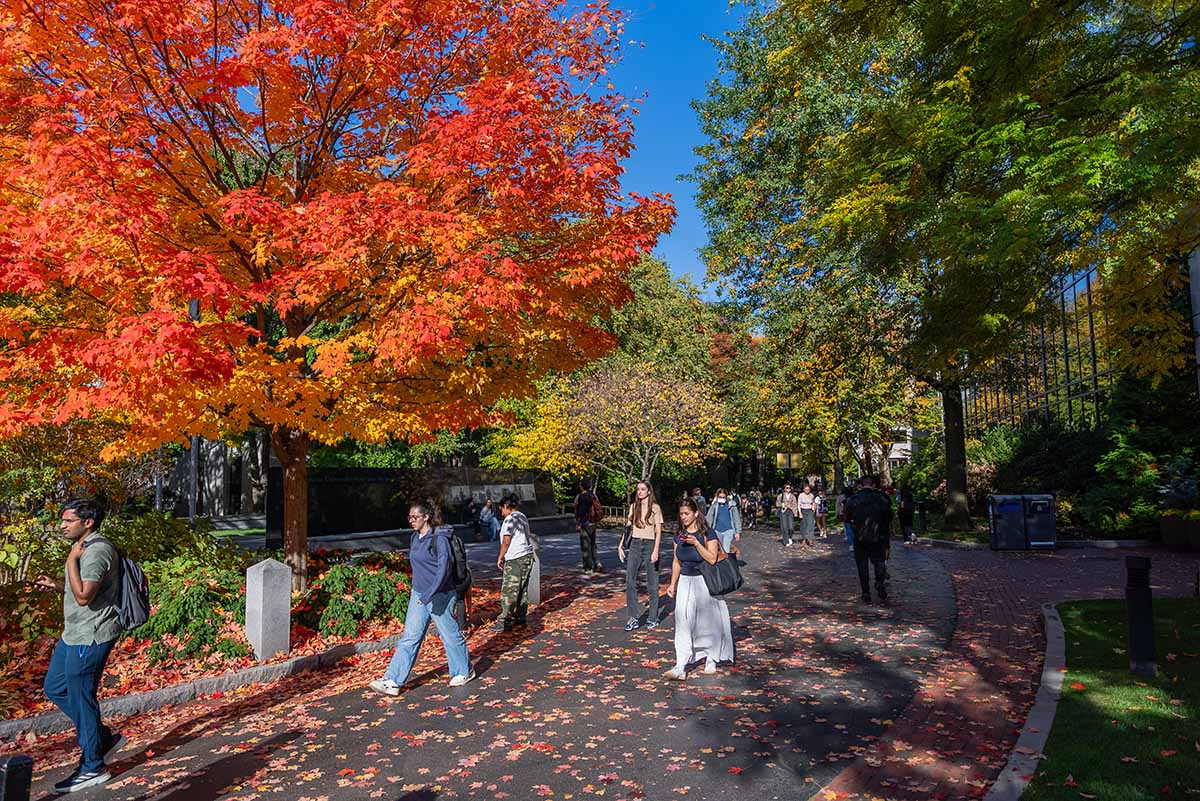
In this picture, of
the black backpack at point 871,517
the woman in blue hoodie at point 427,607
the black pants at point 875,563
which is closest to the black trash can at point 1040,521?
the black pants at point 875,563

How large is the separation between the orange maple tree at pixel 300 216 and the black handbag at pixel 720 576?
331 centimetres

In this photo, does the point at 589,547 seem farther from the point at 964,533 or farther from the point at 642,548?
the point at 964,533

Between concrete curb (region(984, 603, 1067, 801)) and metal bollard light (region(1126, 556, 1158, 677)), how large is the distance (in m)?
0.58

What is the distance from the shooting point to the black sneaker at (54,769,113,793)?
525 centimetres

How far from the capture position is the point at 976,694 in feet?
22.5

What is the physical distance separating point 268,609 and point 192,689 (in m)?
1.15

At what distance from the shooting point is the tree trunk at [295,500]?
417 inches

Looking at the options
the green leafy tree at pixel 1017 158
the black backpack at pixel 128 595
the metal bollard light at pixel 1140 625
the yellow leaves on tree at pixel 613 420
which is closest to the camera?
the black backpack at pixel 128 595

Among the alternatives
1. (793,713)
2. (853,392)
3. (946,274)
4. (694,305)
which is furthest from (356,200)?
(694,305)

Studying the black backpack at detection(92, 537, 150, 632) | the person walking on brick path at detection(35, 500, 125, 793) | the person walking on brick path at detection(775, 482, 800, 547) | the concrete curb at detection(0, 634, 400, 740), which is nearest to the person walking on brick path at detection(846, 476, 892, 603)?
the concrete curb at detection(0, 634, 400, 740)

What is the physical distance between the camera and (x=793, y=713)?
646cm

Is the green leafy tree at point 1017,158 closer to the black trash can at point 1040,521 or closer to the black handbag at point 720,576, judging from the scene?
the black handbag at point 720,576

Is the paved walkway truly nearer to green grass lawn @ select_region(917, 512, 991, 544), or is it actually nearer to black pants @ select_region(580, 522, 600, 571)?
black pants @ select_region(580, 522, 600, 571)

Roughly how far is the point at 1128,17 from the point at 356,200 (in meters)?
8.52
